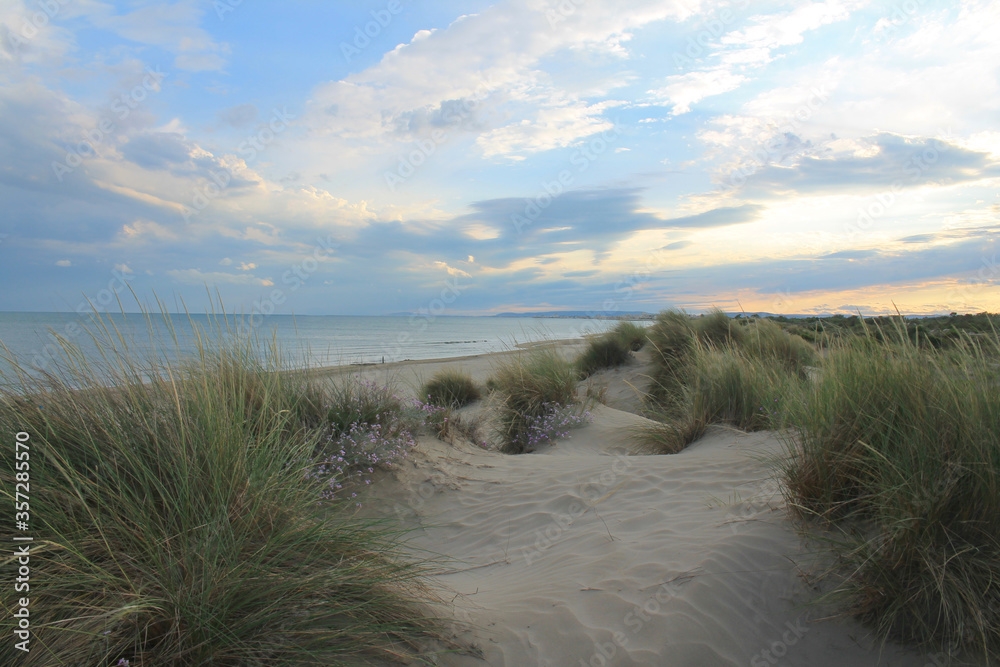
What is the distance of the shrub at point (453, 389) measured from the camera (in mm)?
10773

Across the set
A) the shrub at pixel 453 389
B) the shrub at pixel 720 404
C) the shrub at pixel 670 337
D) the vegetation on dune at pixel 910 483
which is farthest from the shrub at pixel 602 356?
the vegetation on dune at pixel 910 483

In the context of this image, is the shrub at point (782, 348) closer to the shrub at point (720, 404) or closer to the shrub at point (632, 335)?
the shrub at point (720, 404)

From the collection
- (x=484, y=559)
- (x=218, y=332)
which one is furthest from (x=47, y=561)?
(x=484, y=559)

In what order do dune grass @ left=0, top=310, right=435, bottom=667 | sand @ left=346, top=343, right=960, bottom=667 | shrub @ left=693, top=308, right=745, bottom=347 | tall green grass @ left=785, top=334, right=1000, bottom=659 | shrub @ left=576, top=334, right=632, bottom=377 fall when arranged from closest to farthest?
1. dune grass @ left=0, top=310, right=435, bottom=667
2. tall green grass @ left=785, top=334, right=1000, bottom=659
3. sand @ left=346, top=343, right=960, bottom=667
4. shrub @ left=693, top=308, right=745, bottom=347
5. shrub @ left=576, top=334, right=632, bottom=377

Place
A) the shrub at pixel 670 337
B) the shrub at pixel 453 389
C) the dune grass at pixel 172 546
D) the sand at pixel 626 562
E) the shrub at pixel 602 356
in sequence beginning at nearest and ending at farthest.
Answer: the dune grass at pixel 172 546 < the sand at pixel 626 562 < the shrub at pixel 453 389 < the shrub at pixel 670 337 < the shrub at pixel 602 356

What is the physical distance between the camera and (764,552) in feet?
9.98

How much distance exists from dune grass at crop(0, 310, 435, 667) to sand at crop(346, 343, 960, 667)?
0.56 metres

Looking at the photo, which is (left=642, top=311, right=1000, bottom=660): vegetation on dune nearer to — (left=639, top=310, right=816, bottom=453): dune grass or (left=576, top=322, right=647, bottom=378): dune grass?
(left=639, top=310, right=816, bottom=453): dune grass

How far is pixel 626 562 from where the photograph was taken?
341 cm

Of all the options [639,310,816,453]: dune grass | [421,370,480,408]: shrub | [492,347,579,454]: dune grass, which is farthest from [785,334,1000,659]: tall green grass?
[421,370,480,408]: shrub

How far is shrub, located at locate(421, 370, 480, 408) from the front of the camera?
10.8 metres

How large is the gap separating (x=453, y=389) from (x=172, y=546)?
869cm

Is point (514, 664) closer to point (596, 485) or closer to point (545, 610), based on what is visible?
point (545, 610)

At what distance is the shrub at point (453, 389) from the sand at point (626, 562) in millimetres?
4563
